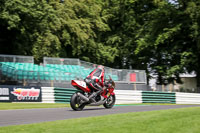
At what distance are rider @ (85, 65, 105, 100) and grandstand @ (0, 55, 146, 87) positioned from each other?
6430 millimetres

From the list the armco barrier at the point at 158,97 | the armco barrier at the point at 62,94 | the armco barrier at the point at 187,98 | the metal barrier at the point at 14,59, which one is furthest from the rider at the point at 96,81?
the armco barrier at the point at 187,98

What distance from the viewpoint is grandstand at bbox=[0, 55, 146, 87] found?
1992 centimetres

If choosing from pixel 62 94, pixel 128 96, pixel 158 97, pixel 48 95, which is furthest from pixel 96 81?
pixel 158 97

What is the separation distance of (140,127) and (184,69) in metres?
24.7

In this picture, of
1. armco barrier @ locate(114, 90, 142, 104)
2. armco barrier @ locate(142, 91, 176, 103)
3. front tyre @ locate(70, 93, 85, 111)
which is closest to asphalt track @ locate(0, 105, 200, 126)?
front tyre @ locate(70, 93, 85, 111)

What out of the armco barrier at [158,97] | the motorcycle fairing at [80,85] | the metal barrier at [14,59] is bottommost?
the armco barrier at [158,97]

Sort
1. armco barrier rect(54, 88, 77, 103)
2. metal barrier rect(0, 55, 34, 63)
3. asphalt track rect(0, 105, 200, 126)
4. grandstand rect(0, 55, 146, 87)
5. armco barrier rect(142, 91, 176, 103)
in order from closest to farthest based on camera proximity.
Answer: asphalt track rect(0, 105, 200, 126), grandstand rect(0, 55, 146, 87), armco barrier rect(54, 88, 77, 103), metal barrier rect(0, 55, 34, 63), armco barrier rect(142, 91, 176, 103)

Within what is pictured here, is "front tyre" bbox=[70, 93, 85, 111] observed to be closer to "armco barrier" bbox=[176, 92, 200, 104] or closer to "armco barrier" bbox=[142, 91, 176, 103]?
"armco barrier" bbox=[142, 91, 176, 103]

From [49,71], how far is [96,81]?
30.3 ft

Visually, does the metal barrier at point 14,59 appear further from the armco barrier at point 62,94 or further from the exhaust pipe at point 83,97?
the exhaust pipe at point 83,97

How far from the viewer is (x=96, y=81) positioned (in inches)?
491

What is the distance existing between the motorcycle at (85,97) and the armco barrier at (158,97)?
10.9m

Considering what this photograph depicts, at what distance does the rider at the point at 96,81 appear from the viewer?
1225cm

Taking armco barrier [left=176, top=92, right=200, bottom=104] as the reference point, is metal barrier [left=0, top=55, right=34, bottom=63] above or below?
above
